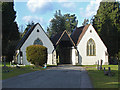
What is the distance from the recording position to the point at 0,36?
137 feet

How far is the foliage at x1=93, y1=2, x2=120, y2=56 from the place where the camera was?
5050 centimetres

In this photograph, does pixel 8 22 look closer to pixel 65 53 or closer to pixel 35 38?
pixel 35 38

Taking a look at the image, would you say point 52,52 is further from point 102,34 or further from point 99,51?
point 102,34

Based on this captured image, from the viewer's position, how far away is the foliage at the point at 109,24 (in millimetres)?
50500

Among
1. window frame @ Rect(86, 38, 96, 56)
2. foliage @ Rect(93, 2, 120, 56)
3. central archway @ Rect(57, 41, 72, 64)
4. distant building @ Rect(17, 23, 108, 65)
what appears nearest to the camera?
distant building @ Rect(17, 23, 108, 65)

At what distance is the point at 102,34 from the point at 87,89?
41.4 m

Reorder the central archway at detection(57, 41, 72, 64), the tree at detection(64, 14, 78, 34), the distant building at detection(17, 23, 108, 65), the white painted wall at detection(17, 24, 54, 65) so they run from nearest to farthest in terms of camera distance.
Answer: the white painted wall at detection(17, 24, 54, 65) → the distant building at detection(17, 23, 108, 65) → the central archway at detection(57, 41, 72, 64) → the tree at detection(64, 14, 78, 34)

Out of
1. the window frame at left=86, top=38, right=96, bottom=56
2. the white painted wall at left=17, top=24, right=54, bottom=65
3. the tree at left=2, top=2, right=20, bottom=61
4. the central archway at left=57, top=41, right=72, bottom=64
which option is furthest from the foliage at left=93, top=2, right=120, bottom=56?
the tree at left=2, top=2, right=20, bottom=61

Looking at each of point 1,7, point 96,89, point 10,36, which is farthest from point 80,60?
point 96,89

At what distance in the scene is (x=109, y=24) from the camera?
51.7 metres

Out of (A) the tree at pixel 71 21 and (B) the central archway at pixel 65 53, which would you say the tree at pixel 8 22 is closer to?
(B) the central archway at pixel 65 53

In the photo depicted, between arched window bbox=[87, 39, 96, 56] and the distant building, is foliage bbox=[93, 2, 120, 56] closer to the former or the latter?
the distant building

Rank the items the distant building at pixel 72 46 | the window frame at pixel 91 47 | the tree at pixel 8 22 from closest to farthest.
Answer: the tree at pixel 8 22 < the distant building at pixel 72 46 < the window frame at pixel 91 47

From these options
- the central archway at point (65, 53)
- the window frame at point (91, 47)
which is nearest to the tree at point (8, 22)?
the central archway at point (65, 53)
